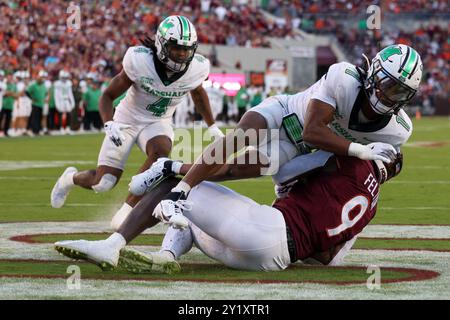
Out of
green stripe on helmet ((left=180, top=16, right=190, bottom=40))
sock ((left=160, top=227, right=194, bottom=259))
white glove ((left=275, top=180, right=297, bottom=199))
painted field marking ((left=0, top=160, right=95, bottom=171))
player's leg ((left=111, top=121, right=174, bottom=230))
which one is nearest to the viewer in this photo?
sock ((left=160, top=227, right=194, bottom=259))

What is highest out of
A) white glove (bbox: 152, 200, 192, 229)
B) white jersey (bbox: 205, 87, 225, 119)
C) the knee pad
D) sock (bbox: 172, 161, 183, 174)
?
sock (bbox: 172, 161, 183, 174)

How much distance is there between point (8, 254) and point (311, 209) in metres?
1.99

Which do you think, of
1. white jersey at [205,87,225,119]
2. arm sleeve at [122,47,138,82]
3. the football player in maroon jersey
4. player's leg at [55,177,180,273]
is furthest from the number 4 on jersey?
white jersey at [205,87,225,119]

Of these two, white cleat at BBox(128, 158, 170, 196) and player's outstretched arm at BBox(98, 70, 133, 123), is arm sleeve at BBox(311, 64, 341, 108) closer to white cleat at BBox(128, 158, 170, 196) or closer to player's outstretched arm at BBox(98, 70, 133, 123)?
white cleat at BBox(128, 158, 170, 196)

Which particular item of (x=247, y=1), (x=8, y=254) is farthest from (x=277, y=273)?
(x=247, y=1)

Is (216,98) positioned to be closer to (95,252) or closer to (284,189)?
(284,189)

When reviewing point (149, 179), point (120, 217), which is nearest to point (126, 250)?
point (149, 179)

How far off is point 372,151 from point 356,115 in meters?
0.37

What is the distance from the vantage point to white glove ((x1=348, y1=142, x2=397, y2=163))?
18.5 feet

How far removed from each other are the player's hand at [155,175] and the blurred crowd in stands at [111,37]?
12.3 metres

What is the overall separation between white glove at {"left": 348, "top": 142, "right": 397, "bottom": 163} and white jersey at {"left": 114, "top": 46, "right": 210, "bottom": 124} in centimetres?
290

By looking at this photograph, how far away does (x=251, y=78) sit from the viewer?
35.9 m

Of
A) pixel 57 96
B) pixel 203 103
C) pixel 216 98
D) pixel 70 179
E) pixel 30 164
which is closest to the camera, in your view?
pixel 203 103

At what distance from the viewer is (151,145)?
27.2ft
